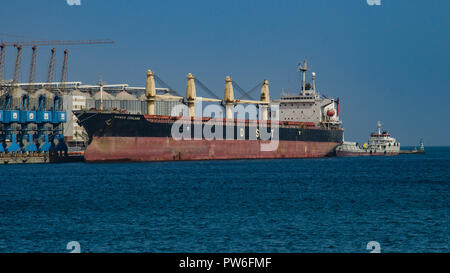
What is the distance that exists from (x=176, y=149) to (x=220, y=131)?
6980 millimetres

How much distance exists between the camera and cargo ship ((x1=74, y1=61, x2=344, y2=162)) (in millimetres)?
59156

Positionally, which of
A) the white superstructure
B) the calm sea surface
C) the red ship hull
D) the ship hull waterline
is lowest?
the calm sea surface

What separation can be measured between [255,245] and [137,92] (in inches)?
5186

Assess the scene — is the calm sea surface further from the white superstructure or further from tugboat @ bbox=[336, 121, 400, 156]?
tugboat @ bbox=[336, 121, 400, 156]

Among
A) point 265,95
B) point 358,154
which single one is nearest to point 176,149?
point 265,95

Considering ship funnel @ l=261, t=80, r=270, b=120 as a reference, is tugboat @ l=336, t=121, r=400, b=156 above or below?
below

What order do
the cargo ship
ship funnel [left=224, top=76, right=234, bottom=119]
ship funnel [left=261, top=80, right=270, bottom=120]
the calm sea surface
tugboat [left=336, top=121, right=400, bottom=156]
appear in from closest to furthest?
the calm sea surface
the cargo ship
ship funnel [left=224, top=76, right=234, bottom=119]
ship funnel [left=261, top=80, right=270, bottom=120]
tugboat [left=336, top=121, right=400, bottom=156]

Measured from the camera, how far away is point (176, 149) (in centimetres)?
6438

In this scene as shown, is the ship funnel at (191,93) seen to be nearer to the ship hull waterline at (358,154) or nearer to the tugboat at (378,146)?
the ship hull waterline at (358,154)

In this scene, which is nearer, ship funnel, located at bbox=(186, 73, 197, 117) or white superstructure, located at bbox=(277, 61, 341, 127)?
ship funnel, located at bbox=(186, 73, 197, 117)

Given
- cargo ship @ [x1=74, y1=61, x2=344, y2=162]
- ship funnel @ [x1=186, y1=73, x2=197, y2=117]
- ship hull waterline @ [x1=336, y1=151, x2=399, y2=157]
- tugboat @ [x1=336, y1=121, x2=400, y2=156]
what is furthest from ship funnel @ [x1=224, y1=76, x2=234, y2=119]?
tugboat @ [x1=336, y1=121, x2=400, y2=156]

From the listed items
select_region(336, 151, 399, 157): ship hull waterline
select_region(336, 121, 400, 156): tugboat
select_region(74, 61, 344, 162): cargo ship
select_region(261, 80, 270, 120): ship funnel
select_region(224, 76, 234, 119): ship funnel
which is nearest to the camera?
select_region(74, 61, 344, 162): cargo ship

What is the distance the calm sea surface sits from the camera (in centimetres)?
1912
